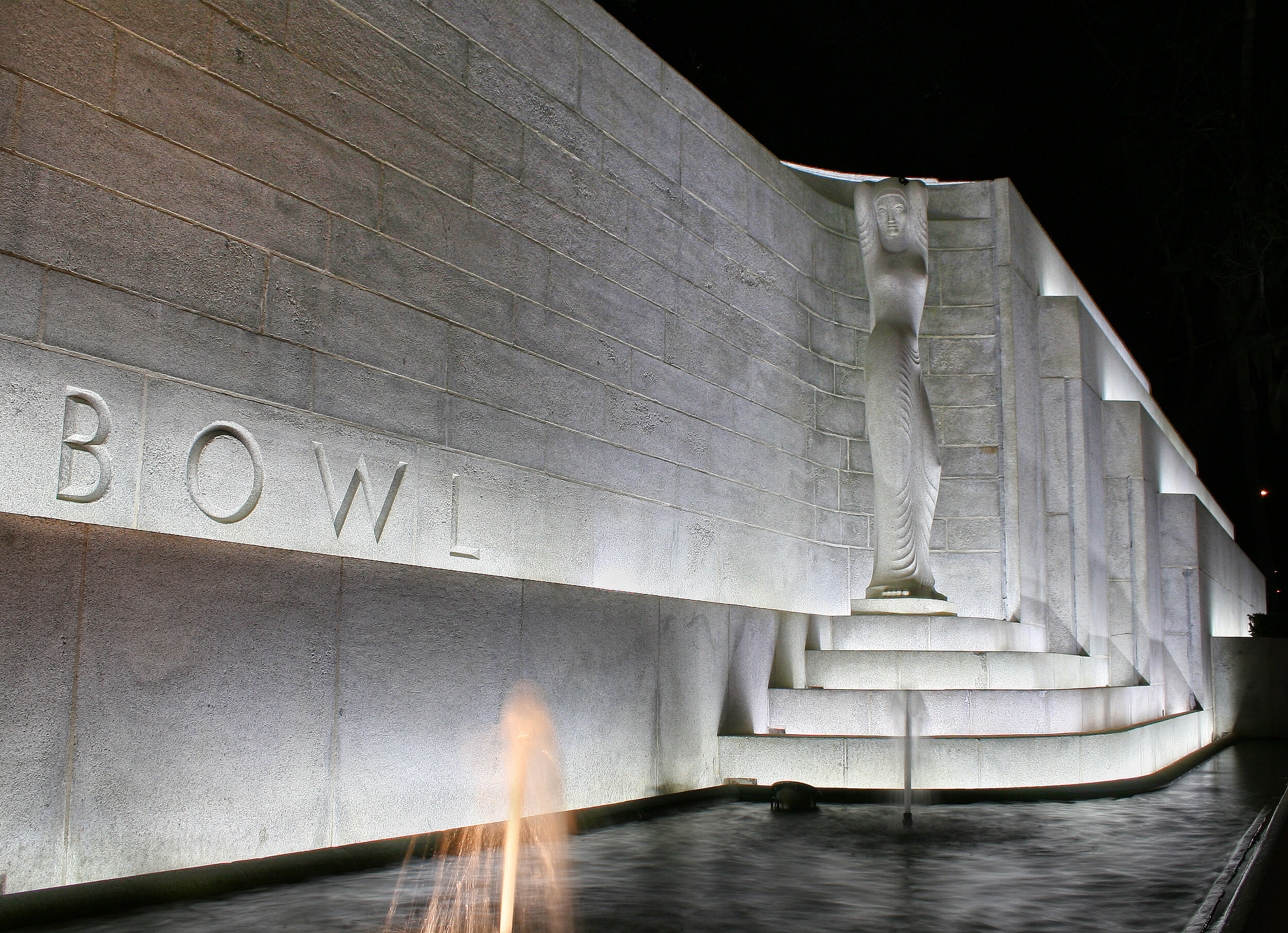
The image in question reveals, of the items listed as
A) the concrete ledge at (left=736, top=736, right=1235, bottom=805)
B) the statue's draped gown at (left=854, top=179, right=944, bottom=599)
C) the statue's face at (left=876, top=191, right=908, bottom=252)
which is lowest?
the concrete ledge at (left=736, top=736, right=1235, bottom=805)

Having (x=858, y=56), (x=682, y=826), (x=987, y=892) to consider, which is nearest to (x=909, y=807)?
(x=682, y=826)

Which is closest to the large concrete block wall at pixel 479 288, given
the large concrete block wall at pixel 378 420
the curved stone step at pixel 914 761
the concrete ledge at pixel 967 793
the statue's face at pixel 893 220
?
the large concrete block wall at pixel 378 420

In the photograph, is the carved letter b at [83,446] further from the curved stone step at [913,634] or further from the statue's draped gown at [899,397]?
the statue's draped gown at [899,397]

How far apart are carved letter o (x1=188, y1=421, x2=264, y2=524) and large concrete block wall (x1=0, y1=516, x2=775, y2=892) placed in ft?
1.80

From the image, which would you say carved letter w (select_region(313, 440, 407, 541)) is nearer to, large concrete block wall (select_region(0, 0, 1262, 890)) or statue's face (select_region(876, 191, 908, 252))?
large concrete block wall (select_region(0, 0, 1262, 890))

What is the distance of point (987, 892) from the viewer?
5.12 m

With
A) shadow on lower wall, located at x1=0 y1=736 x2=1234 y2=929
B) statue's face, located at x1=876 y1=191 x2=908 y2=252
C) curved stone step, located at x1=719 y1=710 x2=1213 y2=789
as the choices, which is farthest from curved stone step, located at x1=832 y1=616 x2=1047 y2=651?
statue's face, located at x1=876 y1=191 x2=908 y2=252

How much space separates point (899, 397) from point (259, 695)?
274 inches

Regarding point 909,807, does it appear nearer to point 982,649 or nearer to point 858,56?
point 982,649

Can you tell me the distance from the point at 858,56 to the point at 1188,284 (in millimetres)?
12895

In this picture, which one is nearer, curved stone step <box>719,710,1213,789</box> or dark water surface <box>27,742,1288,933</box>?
dark water surface <box>27,742,1288,933</box>

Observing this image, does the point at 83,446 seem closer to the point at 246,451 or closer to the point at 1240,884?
the point at 246,451

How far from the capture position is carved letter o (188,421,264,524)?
18.1 feet

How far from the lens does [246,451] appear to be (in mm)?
5812
